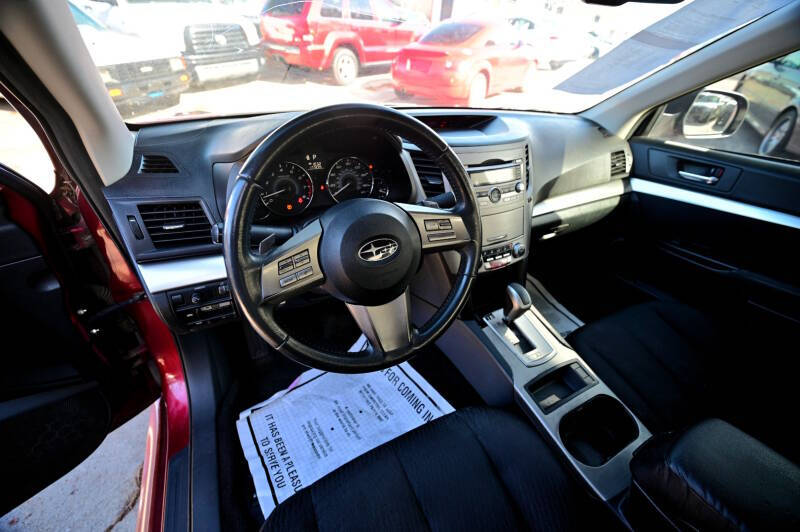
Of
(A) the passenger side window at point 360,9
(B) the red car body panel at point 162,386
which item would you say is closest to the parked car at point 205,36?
(B) the red car body panel at point 162,386

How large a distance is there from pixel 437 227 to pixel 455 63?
11.6 feet

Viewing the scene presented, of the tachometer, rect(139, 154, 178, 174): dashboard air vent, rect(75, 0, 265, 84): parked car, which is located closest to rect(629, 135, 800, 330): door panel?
the tachometer

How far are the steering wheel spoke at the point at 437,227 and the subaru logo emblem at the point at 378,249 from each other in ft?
0.36

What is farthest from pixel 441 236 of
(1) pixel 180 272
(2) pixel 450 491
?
(1) pixel 180 272

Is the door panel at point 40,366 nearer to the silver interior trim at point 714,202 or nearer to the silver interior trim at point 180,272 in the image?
the silver interior trim at point 180,272

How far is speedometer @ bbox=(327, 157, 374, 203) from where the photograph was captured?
4.35ft

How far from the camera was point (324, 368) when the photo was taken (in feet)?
3.10

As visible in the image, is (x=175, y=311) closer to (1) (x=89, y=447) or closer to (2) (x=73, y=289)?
(2) (x=73, y=289)

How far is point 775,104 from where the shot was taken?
2.04 metres

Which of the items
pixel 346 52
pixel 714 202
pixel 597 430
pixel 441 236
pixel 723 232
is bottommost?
pixel 597 430

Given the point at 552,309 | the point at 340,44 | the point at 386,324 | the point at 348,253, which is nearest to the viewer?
the point at 348,253

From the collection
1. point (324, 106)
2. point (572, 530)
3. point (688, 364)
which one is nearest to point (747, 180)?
point (688, 364)

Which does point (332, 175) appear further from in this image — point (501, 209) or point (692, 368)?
point (692, 368)

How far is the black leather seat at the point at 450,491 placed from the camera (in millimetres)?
963
